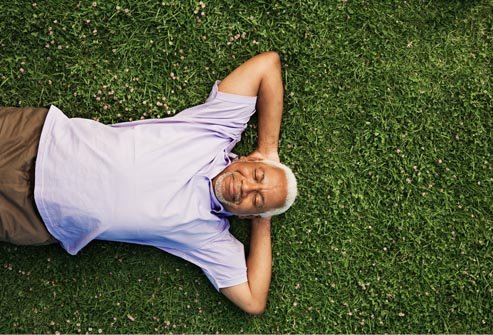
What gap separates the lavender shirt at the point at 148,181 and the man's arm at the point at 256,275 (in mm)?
99

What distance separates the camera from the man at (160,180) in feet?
12.5

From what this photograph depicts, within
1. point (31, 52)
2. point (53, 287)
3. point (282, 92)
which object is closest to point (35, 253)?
point (53, 287)

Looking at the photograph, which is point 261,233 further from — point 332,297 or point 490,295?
point 490,295

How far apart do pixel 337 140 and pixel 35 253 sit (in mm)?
3027

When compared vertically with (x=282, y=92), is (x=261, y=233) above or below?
below

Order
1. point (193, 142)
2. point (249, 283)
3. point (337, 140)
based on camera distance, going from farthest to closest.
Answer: point (337, 140) → point (249, 283) → point (193, 142)

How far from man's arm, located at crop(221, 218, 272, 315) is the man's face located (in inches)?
19.3

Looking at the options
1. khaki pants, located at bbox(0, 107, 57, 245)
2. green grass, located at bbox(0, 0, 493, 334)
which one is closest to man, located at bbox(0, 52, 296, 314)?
khaki pants, located at bbox(0, 107, 57, 245)

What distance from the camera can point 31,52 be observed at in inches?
179

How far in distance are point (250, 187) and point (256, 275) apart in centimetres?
95

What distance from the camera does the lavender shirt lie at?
3803mm

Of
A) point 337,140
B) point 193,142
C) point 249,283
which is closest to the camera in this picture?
point 193,142

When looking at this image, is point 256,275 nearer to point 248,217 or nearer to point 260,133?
point 248,217

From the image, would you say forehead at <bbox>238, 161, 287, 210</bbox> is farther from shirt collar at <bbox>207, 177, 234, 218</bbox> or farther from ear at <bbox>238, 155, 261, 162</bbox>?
shirt collar at <bbox>207, 177, 234, 218</bbox>
